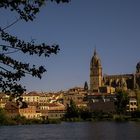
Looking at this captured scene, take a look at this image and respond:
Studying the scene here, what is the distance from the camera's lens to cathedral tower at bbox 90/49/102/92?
129m

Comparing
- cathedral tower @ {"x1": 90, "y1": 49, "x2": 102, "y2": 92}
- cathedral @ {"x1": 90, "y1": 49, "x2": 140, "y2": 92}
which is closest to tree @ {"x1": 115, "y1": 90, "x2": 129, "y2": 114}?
cathedral @ {"x1": 90, "y1": 49, "x2": 140, "y2": 92}

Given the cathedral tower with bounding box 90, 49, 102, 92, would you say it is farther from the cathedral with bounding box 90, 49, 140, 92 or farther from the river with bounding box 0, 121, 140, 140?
the river with bounding box 0, 121, 140, 140

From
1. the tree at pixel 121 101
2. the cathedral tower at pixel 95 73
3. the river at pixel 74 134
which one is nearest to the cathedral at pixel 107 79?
the cathedral tower at pixel 95 73

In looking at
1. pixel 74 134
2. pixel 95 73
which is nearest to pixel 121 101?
pixel 74 134

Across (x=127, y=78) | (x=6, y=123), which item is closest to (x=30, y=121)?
(x=6, y=123)

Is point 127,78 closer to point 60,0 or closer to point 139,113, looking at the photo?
point 139,113

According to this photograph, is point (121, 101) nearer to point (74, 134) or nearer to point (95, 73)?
point (74, 134)

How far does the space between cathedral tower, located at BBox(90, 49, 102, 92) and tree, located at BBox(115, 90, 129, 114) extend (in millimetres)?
40191

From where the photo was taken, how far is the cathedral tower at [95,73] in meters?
129

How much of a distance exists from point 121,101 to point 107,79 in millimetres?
46229

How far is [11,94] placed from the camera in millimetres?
5328

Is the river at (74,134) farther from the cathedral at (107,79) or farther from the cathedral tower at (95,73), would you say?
the cathedral tower at (95,73)

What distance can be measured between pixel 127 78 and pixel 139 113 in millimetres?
45961

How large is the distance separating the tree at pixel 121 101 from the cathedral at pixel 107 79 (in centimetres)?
3291
